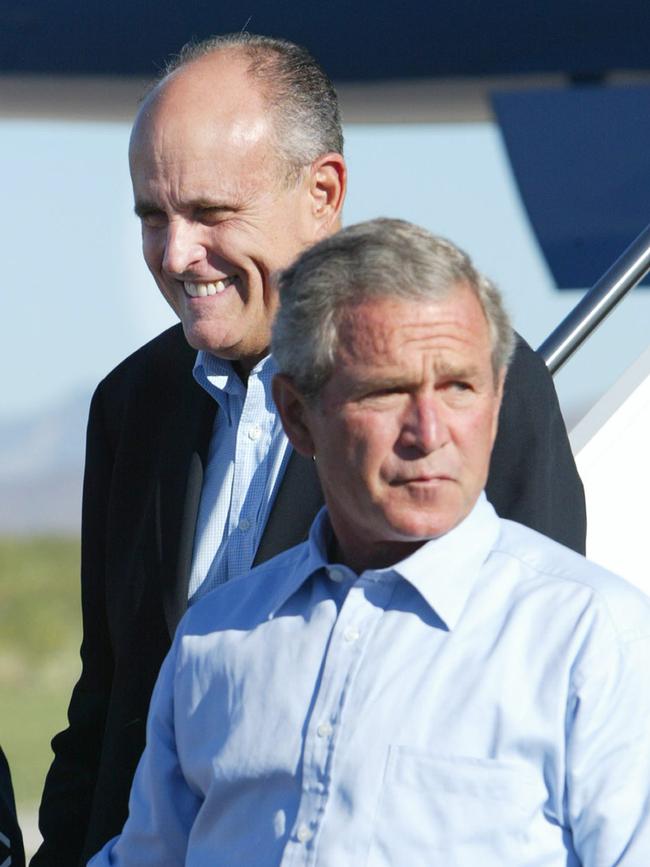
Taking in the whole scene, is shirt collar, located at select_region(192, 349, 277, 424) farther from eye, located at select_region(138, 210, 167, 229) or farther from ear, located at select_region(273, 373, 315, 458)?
ear, located at select_region(273, 373, 315, 458)

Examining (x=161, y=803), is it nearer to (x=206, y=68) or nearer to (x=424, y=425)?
(x=424, y=425)

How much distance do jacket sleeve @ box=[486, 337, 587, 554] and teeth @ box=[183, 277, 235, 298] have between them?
14.2 inches

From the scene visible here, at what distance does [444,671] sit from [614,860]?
0.73 ft

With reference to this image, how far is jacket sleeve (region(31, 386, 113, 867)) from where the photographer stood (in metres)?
2.06

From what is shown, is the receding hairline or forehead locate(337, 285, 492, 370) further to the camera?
the receding hairline

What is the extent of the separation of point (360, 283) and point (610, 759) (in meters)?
0.49

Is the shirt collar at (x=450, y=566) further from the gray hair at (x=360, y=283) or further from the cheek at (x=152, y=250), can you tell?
the cheek at (x=152, y=250)

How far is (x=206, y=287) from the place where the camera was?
1.91m

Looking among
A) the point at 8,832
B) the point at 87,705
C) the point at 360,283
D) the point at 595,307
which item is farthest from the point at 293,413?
the point at 595,307

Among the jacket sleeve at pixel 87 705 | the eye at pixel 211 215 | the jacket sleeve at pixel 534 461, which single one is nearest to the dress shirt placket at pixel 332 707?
the jacket sleeve at pixel 534 461

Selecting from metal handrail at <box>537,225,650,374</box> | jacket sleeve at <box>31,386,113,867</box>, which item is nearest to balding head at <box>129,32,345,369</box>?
jacket sleeve at <box>31,386,113,867</box>

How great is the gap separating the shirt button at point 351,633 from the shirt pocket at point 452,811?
121 millimetres

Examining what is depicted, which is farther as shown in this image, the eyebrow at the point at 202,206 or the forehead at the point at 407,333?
the eyebrow at the point at 202,206

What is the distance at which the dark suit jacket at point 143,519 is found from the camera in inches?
71.3
